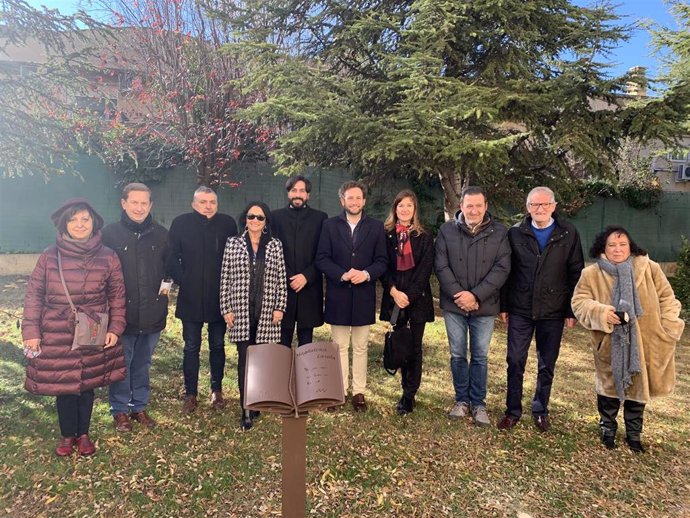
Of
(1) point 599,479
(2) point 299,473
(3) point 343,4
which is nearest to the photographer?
(2) point 299,473

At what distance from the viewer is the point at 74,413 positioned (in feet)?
11.3

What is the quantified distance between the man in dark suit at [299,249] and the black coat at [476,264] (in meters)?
1.12

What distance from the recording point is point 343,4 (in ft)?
23.2

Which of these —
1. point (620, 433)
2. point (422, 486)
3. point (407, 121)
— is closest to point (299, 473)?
point (422, 486)

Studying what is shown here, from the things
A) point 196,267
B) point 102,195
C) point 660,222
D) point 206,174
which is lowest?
point 196,267

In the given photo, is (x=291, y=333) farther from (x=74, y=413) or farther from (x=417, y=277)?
(x=74, y=413)

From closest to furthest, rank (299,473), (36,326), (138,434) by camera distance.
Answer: (299,473), (36,326), (138,434)

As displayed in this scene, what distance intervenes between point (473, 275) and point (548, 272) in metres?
0.59

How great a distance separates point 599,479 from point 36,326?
412cm

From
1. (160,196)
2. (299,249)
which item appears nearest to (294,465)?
(299,249)

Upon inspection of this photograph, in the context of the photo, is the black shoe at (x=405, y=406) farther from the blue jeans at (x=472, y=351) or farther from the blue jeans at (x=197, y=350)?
A: the blue jeans at (x=197, y=350)

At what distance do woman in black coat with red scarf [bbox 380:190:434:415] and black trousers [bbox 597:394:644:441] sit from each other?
1552mm

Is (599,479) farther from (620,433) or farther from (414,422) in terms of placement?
(414,422)

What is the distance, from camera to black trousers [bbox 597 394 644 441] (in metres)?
3.75
